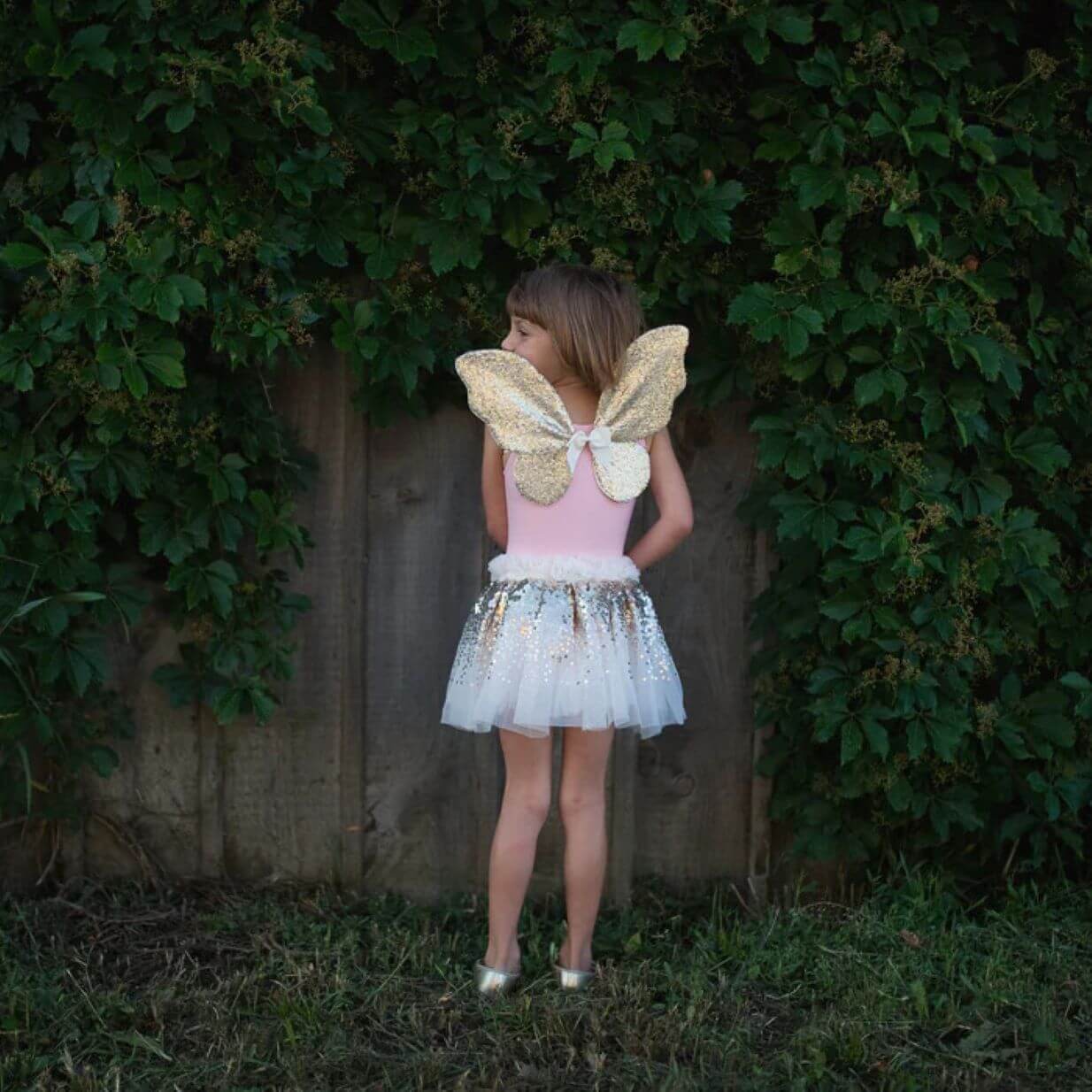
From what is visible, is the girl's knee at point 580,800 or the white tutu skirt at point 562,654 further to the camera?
the girl's knee at point 580,800

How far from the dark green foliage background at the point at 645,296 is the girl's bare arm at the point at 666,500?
1.02ft

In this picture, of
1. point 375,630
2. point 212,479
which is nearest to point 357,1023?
point 375,630

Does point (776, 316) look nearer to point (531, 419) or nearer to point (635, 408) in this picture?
point (635, 408)

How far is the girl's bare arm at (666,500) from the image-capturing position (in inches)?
116

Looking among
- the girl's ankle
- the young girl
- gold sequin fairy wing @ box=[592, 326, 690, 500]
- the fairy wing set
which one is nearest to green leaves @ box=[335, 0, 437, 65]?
the young girl

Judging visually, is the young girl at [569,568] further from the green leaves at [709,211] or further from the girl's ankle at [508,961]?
the green leaves at [709,211]

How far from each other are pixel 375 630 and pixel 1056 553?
1660 mm

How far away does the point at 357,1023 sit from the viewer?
2.77 m

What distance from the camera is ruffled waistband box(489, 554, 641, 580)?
284 cm

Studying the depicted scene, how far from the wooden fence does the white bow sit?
0.57 metres

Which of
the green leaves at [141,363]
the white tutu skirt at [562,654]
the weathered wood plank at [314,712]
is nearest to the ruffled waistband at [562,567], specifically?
the white tutu skirt at [562,654]

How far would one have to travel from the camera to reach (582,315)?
2.80 metres

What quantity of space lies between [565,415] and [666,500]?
0.97 feet

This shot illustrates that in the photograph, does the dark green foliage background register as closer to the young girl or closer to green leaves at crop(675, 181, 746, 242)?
green leaves at crop(675, 181, 746, 242)
